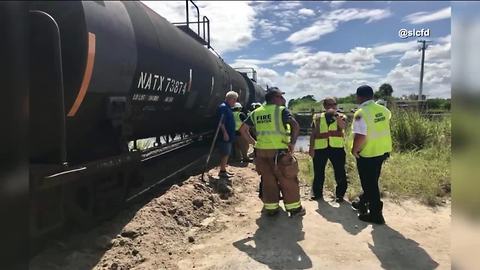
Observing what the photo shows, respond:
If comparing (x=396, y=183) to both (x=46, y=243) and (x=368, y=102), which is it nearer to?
(x=368, y=102)

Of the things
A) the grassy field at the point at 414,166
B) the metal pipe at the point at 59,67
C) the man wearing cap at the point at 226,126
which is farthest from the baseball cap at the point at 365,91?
the metal pipe at the point at 59,67

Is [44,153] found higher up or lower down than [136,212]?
higher up

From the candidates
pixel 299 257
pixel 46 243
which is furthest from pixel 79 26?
pixel 299 257

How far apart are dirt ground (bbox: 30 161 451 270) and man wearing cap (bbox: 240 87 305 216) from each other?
28cm

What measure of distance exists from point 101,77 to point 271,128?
8.23 feet

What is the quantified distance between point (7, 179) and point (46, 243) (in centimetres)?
326

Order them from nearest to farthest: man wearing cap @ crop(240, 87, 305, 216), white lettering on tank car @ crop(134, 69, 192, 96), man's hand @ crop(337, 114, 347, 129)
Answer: white lettering on tank car @ crop(134, 69, 192, 96)
man wearing cap @ crop(240, 87, 305, 216)
man's hand @ crop(337, 114, 347, 129)

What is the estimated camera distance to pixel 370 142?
5.59 metres

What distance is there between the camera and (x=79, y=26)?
3.81 m

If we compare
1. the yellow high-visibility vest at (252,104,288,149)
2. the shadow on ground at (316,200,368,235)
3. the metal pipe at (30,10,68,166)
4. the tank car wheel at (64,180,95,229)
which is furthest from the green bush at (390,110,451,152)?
the metal pipe at (30,10,68,166)

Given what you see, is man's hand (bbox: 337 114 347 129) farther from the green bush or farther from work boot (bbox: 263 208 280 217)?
the green bush

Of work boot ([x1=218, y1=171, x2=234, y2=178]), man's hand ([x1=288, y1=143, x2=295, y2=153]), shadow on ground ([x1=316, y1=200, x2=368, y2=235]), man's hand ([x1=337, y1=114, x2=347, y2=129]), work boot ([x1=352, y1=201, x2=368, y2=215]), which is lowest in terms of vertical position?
shadow on ground ([x1=316, y1=200, x2=368, y2=235])

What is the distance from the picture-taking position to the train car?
3486mm

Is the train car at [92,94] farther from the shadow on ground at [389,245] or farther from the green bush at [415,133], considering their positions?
the green bush at [415,133]
